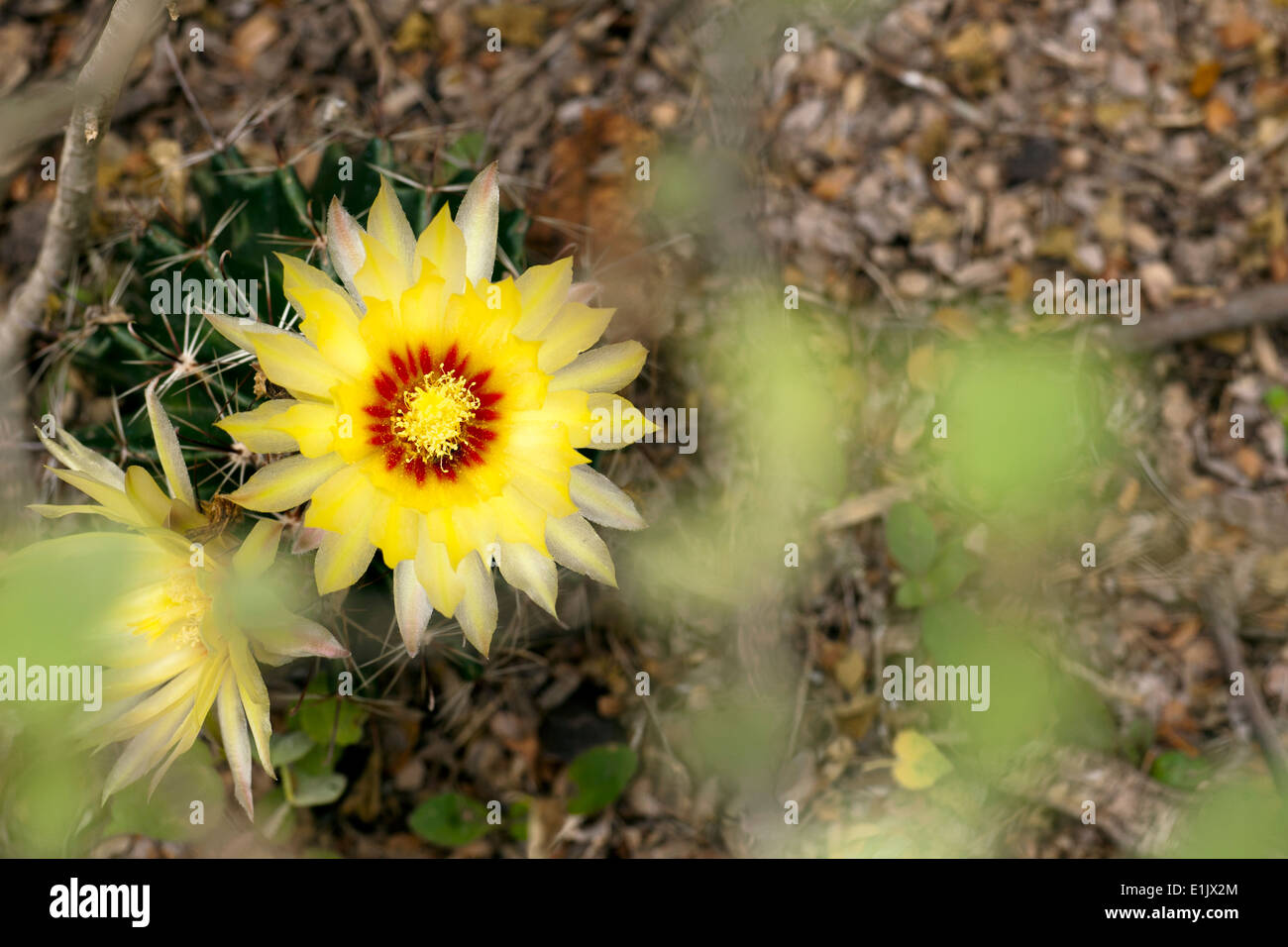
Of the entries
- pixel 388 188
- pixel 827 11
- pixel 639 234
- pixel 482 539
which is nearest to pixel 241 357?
pixel 388 188

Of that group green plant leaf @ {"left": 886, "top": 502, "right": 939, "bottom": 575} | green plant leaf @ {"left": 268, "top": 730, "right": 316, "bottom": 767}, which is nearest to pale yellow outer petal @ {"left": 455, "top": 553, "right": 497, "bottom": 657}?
green plant leaf @ {"left": 268, "top": 730, "right": 316, "bottom": 767}

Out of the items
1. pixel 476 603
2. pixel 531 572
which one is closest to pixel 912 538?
pixel 531 572

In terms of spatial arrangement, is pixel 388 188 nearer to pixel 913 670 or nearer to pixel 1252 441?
pixel 913 670

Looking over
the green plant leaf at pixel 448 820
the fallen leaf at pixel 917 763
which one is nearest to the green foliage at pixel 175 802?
the green plant leaf at pixel 448 820

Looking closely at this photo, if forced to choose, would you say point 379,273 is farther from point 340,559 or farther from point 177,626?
point 177,626

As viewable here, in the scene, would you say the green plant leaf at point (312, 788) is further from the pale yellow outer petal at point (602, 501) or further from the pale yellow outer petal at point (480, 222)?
the pale yellow outer petal at point (480, 222)
